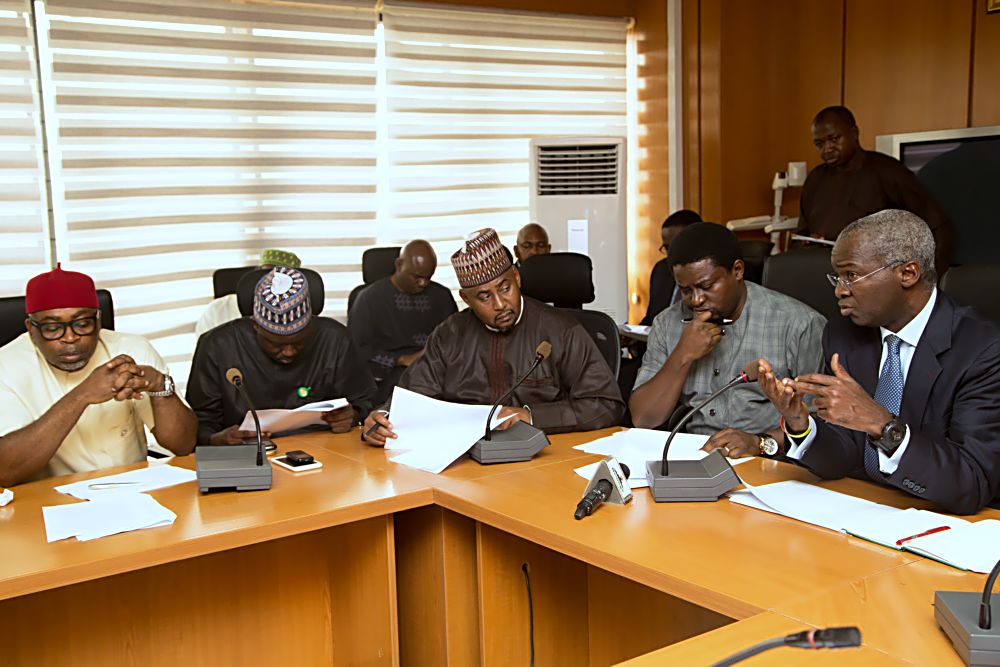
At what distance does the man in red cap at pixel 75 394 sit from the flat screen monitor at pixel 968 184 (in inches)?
153

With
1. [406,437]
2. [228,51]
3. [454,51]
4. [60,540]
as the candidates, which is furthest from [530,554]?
[454,51]

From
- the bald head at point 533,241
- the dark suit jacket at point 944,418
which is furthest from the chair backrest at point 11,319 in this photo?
the bald head at point 533,241

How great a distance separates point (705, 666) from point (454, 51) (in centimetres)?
566

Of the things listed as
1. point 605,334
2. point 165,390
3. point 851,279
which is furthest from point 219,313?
point 851,279

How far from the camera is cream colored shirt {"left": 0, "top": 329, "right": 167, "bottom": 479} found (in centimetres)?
264

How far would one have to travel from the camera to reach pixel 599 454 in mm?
2549

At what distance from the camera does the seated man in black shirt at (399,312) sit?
5.01 metres

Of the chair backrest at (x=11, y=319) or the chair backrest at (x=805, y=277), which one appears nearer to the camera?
the chair backrest at (x=805, y=277)

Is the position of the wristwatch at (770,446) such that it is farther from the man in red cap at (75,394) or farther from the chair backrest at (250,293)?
the chair backrest at (250,293)

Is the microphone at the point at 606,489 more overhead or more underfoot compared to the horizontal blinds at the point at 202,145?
more underfoot

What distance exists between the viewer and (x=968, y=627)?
1.29 m

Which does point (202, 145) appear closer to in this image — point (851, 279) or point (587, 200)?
point (587, 200)

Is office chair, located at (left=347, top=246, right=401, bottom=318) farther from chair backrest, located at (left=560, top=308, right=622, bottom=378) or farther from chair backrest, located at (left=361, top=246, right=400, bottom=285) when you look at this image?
chair backrest, located at (left=560, top=308, right=622, bottom=378)

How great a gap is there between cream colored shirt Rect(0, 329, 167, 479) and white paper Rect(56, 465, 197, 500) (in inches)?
9.5
